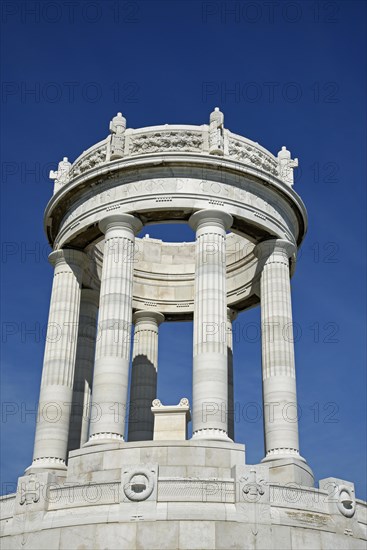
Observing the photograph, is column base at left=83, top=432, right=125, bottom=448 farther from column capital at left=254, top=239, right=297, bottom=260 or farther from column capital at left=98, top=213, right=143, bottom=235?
column capital at left=254, top=239, right=297, bottom=260

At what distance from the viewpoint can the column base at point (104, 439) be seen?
135ft

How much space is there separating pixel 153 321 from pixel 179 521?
31.9 metres

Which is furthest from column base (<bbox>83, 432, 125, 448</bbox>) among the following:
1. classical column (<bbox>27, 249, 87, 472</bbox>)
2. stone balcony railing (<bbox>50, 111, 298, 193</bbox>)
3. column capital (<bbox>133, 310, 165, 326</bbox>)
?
column capital (<bbox>133, 310, 165, 326</bbox>)

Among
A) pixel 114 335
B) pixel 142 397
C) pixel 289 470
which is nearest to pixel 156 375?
pixel 142 397

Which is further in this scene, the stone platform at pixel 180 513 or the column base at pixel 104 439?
the column base at pixel 104 439

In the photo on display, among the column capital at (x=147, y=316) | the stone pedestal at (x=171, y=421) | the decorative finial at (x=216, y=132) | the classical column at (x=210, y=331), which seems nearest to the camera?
the classical column at (x=210, y=331)

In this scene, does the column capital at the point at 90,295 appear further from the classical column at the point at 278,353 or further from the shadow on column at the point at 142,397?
the classical column at the point at 278,353

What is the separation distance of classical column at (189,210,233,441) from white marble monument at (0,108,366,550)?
9cm

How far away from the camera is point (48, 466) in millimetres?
44781

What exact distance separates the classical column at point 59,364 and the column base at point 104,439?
16.5 feet

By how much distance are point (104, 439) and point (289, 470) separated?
11618 mm

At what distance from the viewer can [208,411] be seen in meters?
41.3

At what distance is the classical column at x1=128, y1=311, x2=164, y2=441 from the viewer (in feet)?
191

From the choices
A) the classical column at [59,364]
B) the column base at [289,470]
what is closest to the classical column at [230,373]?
the column base at [289,470]
